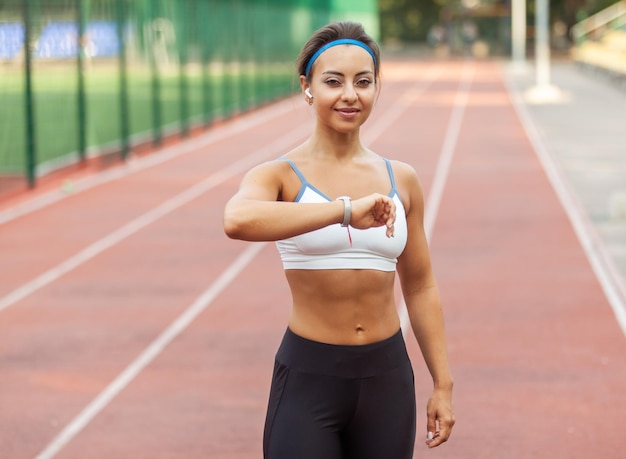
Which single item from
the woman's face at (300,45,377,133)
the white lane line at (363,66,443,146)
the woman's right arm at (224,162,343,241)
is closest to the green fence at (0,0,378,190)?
the white lane line at (363,66,443,146)

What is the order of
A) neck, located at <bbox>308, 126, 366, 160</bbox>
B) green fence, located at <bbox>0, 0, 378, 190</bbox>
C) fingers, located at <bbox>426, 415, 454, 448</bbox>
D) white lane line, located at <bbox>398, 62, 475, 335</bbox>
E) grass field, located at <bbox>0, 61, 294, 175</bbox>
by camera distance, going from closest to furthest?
1. neck, located at <bbox>308, 126, 366, 160</bbox>
2. fingers, located at <bbox>426, 415, 454, 448</bbox>
3. white lane line, located at <bbox>398, 62, 475, 335</bbox>
4. grass field, located at <bbox>0, 61, 294, 175</bbox>
5. green fence, located at <bbox>0, 0, 378, 190</bbox>

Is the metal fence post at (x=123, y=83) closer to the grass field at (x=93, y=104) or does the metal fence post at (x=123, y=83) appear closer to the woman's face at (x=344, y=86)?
the grass field at (x=93, y=104)

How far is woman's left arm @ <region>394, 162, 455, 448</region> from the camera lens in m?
3.74

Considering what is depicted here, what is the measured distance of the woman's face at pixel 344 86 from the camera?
137 inches

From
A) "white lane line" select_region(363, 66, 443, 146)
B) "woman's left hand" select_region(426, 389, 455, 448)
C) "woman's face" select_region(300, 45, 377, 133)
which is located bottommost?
"white lane line" select_region(363, 66, 443, 146)

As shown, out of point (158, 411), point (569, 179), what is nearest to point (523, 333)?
point (158, 411)

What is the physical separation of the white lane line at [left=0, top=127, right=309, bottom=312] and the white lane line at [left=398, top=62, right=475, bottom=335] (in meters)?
3.03

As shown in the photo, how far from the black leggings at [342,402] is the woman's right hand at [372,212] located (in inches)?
19.1

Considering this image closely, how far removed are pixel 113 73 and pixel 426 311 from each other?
746 inches

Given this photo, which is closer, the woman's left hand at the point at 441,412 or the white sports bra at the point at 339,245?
the white sports bra at the point at 339,245

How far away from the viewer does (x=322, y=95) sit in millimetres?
3492

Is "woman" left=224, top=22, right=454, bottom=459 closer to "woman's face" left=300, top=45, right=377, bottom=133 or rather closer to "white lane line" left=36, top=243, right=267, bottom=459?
"woman's face" left=300, top=45, right=377, bottom=133

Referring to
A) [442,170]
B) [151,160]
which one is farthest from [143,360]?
[151,160]

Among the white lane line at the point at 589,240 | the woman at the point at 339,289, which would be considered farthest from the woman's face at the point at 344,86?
the white lane line at the point at 589,240
